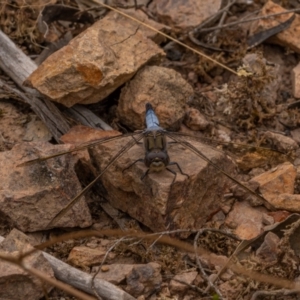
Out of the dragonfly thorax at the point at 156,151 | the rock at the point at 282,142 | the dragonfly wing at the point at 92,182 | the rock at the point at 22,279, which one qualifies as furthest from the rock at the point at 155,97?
the rock at the point at 22,279

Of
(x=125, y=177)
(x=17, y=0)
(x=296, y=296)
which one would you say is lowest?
(x=296, y=296)

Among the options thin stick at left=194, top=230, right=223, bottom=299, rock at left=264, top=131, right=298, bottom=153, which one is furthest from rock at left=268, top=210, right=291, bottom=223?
rock at left=264, top=131, right=298, bottom=153

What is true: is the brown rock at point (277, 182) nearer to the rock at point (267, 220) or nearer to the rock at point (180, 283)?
the rock at point (267, 220)

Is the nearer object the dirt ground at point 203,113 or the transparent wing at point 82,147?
the dirt ground at point 203,113

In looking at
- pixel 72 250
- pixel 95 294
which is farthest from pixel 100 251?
pixel 95 294

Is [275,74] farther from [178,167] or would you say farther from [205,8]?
[178,167]

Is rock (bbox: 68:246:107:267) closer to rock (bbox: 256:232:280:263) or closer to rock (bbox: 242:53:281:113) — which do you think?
rock (bbox: 256:232:280:263)

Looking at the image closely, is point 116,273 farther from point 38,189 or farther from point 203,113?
point 203,113

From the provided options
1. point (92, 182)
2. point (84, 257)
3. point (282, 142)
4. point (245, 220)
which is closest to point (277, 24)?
point (282, 142)
